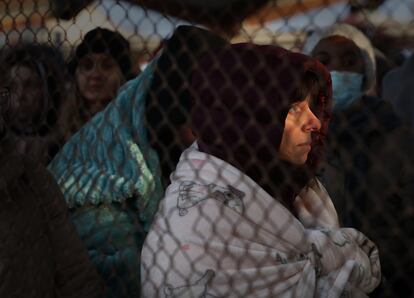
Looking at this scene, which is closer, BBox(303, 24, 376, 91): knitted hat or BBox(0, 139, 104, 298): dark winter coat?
BBox(0, 139, 104, 298): dark winter coat

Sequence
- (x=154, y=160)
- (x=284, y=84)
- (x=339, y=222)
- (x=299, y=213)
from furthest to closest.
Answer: (x=154, y=160) < (x=339, y=222) < (x=299, y=213) < (x=284, y=84)

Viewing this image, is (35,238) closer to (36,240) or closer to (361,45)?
(36,240)

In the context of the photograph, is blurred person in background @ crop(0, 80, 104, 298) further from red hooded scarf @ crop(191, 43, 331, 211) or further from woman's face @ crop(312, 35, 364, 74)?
woman's face @ crop(312, 35, 364, 74)

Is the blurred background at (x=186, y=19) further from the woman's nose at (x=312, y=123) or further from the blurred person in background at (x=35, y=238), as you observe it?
the blurred person in background at (x=35, y=238)

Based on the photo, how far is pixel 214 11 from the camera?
1.62 meters

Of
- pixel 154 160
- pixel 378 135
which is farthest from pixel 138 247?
pixel 378 135

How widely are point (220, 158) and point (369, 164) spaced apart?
1.04 feet

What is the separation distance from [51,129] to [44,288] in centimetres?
66

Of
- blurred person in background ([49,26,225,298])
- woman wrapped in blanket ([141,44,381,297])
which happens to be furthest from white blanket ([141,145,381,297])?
blurred person in background ([49,26,225,298])

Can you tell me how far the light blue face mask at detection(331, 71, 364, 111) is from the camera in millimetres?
2041

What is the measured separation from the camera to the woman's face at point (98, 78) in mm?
2113

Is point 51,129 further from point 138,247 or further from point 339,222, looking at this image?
point 339,222

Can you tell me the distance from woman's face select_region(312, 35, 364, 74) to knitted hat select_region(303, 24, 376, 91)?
1 cm

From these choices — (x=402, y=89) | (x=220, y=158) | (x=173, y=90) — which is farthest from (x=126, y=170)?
(x=402, y=89)
